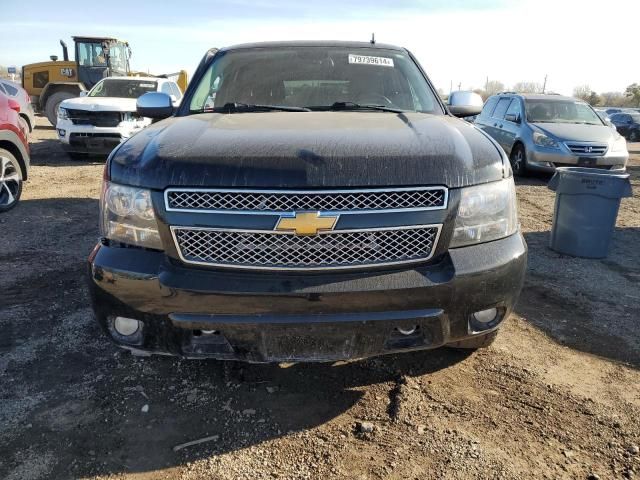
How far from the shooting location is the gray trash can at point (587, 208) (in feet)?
16.3

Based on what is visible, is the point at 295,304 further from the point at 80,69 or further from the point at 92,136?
the point at 80,69

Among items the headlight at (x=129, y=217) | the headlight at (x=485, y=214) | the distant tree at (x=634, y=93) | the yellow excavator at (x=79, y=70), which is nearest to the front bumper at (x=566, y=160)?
the headlight at (x=485, y=214)

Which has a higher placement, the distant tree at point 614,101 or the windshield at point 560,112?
the windshield at point 560,112

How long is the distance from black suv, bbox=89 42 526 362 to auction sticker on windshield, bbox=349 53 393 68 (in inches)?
61.5

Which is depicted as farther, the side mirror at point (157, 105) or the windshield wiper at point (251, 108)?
the side mirror at point (157, 105)

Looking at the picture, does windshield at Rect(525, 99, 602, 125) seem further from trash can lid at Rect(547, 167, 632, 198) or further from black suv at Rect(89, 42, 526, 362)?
black suv at Rect(89, 42, 526, 362)

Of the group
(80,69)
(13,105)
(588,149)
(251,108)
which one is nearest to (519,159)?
(588,149)

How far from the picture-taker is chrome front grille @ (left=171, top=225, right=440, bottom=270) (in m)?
2.12

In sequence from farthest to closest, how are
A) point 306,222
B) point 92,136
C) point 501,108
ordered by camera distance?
point 501,108 < point 92,136 < point 306,222

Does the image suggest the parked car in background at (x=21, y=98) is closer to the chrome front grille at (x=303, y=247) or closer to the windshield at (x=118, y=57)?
the chrome front grille at (x=303, y=247)

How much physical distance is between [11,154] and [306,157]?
6.12 metres

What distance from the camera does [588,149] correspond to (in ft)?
30.9

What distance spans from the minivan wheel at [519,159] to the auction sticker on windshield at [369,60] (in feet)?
23.3

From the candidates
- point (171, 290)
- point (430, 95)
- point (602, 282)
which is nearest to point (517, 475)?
point (171, 290)
